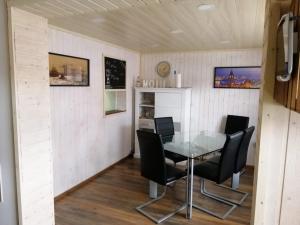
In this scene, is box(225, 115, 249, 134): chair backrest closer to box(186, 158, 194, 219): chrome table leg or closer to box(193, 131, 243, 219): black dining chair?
box(193, 131, 243, 219): black dining chair

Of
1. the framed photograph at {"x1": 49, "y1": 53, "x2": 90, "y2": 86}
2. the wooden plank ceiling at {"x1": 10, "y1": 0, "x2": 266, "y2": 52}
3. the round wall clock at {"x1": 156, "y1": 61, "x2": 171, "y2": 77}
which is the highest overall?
the wooden plank ceiling at {"x1": 10, "y1": 0, "x2": 266, "y2": 52}

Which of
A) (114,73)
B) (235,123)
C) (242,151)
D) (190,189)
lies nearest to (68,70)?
(114,73)

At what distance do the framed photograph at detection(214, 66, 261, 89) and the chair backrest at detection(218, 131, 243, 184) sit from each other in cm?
191

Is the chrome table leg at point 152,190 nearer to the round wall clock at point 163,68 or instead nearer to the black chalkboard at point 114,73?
the black chalkboard at point 114,73

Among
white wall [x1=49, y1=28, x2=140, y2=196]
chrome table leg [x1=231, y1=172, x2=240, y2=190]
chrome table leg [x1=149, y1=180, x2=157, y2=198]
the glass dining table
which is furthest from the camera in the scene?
chrome table leg [x1=231, y1=172, x2=240, y2=190]

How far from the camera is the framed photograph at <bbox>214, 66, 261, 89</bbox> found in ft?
14.1

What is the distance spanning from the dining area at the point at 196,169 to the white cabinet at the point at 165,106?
96 centimetres

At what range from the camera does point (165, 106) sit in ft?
15.1

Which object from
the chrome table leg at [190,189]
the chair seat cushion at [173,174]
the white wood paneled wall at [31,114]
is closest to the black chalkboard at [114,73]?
the chair seat cushion at [173,174]

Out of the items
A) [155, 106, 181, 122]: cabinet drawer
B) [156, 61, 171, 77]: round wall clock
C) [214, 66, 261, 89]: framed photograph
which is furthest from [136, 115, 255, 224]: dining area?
[156, 61, 171, 77]: round wall clock

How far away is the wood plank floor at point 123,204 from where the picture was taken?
2.72 meters

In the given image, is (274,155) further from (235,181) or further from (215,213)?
(235,181)

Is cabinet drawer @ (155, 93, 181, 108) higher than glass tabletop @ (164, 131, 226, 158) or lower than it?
higher

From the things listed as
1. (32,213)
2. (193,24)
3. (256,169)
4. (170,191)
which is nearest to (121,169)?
(170,191)
